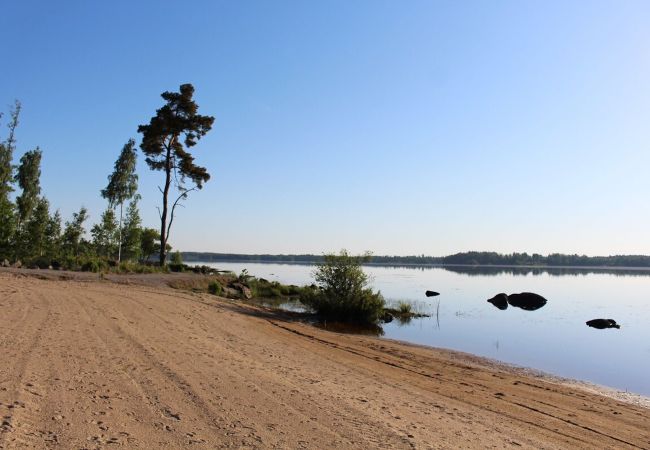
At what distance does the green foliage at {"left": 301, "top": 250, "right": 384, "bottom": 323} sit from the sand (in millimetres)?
9171

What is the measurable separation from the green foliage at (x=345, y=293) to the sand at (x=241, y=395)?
917 cm

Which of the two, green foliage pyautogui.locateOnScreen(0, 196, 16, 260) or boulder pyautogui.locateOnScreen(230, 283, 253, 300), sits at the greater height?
green foliage pyautogui.locateOnScreen(0, 196, 16, 260)

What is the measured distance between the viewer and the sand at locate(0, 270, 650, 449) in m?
5.81

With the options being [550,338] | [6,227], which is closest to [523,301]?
[550,338]

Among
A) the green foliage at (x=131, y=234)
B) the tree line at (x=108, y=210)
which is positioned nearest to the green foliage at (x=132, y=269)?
the tree line at (x=108, y=210)

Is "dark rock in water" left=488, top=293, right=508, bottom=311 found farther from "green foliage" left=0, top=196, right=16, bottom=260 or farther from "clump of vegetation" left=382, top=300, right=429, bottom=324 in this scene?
"green foliage" left=0, top=196, right=16, bottom=260

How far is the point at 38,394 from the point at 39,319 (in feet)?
20.1

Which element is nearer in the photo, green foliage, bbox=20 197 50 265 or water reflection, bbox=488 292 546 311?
water reflection, bbox=488 292 546 311

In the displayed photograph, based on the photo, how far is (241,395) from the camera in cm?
757

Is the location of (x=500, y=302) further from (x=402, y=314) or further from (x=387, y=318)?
(x=387, y=318)

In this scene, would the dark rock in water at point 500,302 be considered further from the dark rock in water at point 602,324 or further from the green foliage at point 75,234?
the green foliage at point 75,234

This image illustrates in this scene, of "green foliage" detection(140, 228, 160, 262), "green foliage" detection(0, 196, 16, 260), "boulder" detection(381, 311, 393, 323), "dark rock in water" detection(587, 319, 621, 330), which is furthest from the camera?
"green foliage" detection(140, 228, 160, 262)

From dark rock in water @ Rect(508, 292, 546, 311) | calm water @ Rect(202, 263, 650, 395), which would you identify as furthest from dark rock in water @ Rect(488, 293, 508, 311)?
calm water @ Rect(202, 263, 650, 395)

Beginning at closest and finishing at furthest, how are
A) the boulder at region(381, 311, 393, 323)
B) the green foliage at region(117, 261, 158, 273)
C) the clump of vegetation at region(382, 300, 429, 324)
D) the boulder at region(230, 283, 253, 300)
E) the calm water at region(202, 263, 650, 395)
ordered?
the calm water at region(202, 263, 650, 395) < the boulder at region(381, 311, 393, 323) < the clump of vegetation at region(382, 300, 429, 324) < the green foliage at region(117, 261, 158, 273) < the boulder at region(230, 283, 253, 300)
